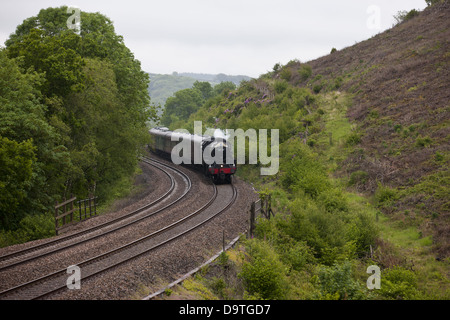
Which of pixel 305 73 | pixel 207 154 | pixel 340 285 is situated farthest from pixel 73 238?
pixel 305 73

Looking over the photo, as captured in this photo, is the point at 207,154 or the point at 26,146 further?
the point at 207,154

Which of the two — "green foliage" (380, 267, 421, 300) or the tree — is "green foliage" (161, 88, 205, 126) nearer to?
the tree

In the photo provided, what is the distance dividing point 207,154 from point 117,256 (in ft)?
A: 50.6

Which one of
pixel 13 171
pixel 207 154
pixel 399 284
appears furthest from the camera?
pixel 207 154

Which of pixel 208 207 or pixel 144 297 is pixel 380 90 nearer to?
pixel 208 207

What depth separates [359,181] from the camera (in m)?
21.9

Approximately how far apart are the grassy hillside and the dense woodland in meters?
10.3

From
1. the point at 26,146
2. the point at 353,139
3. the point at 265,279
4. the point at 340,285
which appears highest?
the point at 353,139

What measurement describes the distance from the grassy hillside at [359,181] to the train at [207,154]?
2916 millimetres

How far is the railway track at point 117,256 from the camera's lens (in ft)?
34.6

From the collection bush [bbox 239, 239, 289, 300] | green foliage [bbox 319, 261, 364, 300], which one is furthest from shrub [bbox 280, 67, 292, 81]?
green foliage [bbox 319, 261, 364, 300]

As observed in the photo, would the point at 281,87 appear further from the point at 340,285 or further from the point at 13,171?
the point at 340,285

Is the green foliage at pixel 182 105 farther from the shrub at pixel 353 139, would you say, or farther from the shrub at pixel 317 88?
the shrub at pixel 353 139

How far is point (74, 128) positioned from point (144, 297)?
15983 millimetres
